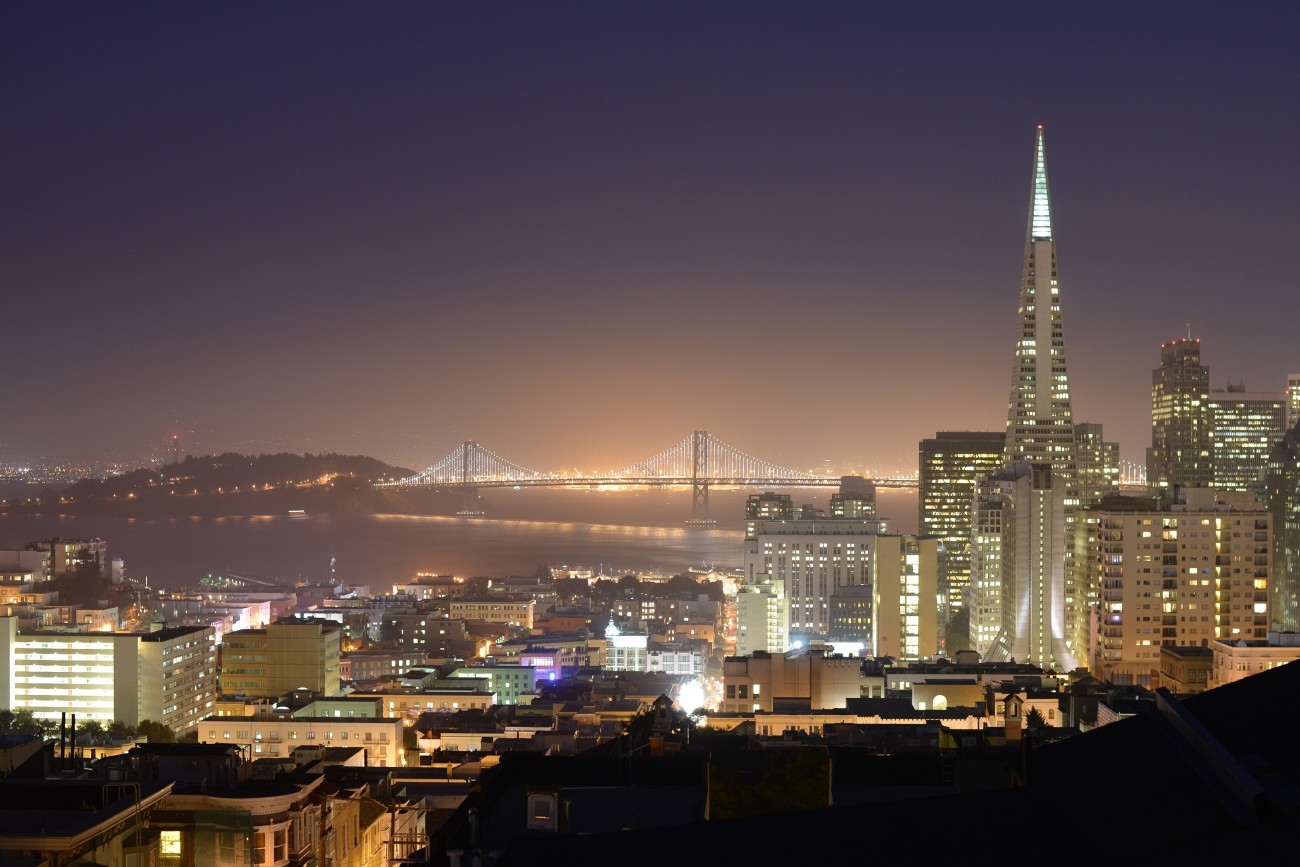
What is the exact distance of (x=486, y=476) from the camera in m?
53.9

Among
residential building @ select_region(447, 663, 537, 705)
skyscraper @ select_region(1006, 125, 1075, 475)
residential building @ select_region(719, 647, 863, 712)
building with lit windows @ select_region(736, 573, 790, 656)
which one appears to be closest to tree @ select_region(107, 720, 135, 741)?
residential building @ select_region(447, 663, 537, 705)

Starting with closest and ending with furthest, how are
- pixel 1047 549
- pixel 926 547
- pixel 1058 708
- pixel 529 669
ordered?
1. pixel 1058 708
2. pixel 529 669
3. pixel 1047 549
4. pixel 926 547

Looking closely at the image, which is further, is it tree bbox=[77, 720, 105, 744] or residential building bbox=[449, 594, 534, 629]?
residential building bbox=[449, 594, 534, 629]

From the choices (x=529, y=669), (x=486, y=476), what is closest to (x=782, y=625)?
(x=529, y=669)

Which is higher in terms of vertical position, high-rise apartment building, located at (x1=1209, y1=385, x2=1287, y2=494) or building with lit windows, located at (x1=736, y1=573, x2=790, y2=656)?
high-rise apartment building, located at (x1=1209, y1=385, x2=1287, y2=494)

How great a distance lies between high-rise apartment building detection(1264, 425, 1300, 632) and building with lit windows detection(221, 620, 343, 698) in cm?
1132

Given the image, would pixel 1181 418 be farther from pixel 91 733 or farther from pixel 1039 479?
pixel 91 733

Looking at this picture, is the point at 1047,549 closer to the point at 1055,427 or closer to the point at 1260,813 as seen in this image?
the point at 1055,427

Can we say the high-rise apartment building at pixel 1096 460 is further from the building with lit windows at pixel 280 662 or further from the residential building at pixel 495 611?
the building with lit windows at pixel 280 662

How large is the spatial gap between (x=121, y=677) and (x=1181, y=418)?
80.9ft

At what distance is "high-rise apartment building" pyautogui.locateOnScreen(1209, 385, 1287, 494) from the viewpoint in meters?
33.2

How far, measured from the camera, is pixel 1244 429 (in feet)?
111

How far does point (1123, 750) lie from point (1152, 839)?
0.13m

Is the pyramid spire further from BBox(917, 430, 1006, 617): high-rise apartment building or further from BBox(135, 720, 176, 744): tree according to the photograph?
BBox(135, 720, 176, 744): tree
